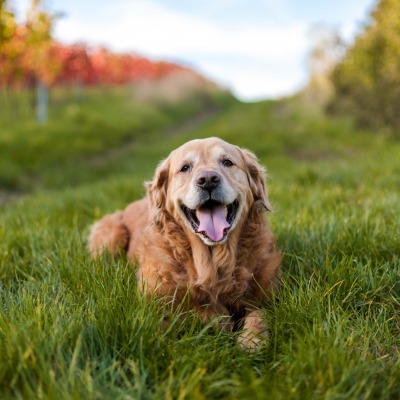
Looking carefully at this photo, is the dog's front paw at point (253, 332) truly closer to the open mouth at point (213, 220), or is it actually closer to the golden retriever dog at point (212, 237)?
the golden retriever dog at point (212, 237)

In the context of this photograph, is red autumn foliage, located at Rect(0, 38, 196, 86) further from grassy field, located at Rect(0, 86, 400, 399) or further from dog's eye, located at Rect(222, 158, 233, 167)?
dog's eye, located at Rect(222, 158, 233, 167)

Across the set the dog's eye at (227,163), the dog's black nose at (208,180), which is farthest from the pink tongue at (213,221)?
the dog's eye at (227,163)

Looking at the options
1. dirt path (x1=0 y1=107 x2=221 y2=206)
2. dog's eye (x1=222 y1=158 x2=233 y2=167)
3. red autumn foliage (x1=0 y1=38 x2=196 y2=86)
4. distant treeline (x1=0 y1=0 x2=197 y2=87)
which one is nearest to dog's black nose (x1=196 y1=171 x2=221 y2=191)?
dog's eye (x1=222 y1=158 x2=233 y2=167)

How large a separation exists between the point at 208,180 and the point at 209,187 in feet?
0.15

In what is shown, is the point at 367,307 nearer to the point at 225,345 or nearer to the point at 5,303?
the point at 225,345

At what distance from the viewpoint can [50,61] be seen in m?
16.2

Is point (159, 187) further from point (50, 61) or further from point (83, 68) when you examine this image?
point (83, 68)

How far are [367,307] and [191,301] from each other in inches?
39.3

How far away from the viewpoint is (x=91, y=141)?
40.4 ft

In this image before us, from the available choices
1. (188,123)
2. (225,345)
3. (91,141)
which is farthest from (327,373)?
(188,123)

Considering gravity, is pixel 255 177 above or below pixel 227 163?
below

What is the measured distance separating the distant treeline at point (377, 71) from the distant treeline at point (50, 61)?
882cm

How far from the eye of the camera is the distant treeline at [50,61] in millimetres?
10594

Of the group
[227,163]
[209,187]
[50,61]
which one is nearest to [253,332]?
[209,187]
